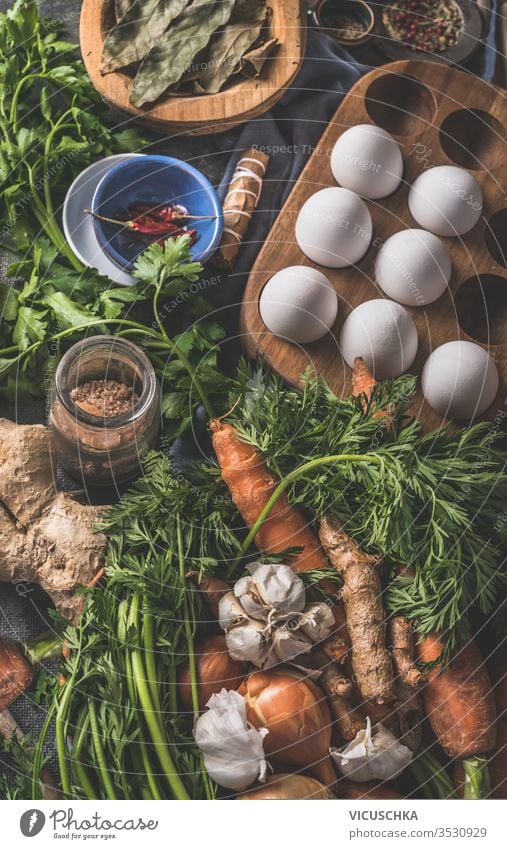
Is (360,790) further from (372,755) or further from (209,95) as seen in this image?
(209,95)

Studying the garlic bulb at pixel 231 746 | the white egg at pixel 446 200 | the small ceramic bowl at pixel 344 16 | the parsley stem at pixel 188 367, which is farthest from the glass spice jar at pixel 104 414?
the small ceramic bowl at pixel 344 16

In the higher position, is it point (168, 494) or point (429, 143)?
point (429, 143)

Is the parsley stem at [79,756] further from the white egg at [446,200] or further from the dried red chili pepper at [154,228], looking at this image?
the white egg at [446,200]

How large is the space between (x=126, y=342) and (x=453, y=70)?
463 millimetres

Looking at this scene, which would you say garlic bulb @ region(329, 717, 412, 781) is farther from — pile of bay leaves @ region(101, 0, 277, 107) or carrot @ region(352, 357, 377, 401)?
pile of bay leaves @ region(101, 0, 277, 107)

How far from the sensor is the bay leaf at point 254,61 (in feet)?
2.74

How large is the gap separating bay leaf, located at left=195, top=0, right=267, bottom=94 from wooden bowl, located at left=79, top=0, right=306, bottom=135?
1 cm

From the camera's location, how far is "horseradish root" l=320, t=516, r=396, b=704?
668mm

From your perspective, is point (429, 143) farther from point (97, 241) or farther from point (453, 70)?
point (97, 241)

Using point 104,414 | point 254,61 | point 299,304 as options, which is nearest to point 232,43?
point 254,61

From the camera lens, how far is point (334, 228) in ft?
2.59

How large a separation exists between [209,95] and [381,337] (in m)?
0.31

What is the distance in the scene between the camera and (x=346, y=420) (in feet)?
2.33

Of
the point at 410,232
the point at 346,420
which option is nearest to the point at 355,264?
the point at 410,232
